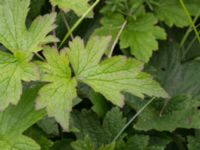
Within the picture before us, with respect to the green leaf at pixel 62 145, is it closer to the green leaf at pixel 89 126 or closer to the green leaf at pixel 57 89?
the green leaf at pixel 89 126

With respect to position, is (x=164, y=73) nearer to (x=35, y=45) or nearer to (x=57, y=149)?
(x=57, y=149)

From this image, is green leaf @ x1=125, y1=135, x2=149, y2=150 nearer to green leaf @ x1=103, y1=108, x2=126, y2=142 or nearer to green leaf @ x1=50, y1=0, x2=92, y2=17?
green leaf @ x1=103, y1=108, x2=126, y2=142

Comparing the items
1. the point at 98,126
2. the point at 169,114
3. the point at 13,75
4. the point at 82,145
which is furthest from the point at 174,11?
the point at 13,75

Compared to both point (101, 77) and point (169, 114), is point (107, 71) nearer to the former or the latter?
point (101, 77)

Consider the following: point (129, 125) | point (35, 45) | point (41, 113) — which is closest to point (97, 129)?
point (129, 125)

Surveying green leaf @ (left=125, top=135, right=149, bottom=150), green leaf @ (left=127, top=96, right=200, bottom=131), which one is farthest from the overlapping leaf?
green leaf @ (left=125, top=135, right=149, bottom=150)

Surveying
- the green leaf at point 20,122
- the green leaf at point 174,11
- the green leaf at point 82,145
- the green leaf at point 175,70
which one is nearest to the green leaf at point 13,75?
the green leaf at point 20,122

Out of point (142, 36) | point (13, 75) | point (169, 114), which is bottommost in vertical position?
point (169, 114)
